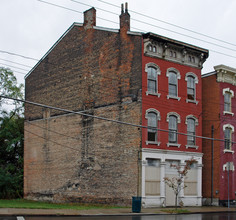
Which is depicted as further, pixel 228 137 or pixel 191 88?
A: pixel 228 137

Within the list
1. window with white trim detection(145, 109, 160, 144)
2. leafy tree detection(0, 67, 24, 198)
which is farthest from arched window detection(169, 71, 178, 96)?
leafy tree detection(0, 67, 24, 198)

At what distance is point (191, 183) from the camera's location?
31.6m

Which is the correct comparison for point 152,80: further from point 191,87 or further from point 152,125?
point 191,87

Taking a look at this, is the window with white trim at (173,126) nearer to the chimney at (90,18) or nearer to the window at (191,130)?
the window at (191,130)

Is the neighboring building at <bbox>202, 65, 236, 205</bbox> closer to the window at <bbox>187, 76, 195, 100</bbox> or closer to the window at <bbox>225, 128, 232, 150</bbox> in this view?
the window at <bbox>225, 128, 232, 150</bbox>

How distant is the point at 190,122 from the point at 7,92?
24681mm

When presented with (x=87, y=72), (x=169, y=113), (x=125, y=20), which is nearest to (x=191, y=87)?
(x=169, y=113)

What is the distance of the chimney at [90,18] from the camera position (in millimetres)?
34344

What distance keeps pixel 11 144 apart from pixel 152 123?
63.8 feet

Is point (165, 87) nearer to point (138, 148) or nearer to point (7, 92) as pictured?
point (138, 148)

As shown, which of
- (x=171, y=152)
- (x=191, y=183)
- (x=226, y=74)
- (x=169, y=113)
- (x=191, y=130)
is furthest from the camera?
(x=226, y=74)

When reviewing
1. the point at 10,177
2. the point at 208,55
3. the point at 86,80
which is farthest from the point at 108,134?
the point at 10,177

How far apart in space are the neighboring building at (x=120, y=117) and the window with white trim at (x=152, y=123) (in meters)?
0.07

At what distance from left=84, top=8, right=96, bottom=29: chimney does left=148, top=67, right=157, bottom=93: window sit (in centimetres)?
725
